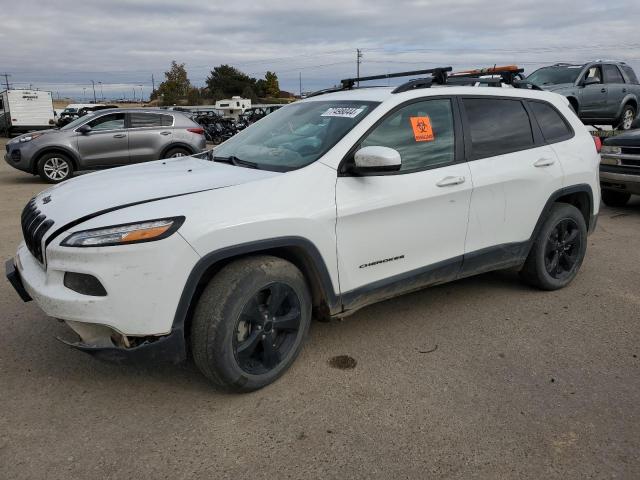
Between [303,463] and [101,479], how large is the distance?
0.89m

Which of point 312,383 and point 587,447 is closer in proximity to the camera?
point 587,447

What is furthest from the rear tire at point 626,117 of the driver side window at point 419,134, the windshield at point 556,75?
the driver side window at point 419,134

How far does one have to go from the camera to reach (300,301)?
3.09m

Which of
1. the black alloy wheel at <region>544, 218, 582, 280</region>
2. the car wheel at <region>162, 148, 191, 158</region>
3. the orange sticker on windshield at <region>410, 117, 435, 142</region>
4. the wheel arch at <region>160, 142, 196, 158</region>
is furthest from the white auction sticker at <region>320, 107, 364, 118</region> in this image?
the wheel arch at <region>160, 142, 196, 158</region>

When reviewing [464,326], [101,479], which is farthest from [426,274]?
[101,479]

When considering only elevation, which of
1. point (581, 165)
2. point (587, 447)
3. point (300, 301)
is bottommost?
point (587, 447)

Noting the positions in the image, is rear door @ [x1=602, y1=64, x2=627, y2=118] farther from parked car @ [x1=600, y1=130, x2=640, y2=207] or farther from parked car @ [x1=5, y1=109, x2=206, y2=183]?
parked car @ [x1=5, y1=109, x2=206, y2=183]

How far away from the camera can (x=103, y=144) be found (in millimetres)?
11352

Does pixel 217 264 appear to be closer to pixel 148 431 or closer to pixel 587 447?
pixel 148 431

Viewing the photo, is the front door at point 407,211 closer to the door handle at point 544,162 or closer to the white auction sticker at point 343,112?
the white auction sticker at point 343,112

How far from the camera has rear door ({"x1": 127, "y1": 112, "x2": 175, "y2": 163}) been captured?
1150cm

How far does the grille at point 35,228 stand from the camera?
2.86 metres

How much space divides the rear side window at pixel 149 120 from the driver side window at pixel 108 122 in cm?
24

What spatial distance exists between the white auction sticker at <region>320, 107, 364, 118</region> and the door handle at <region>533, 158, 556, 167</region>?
5.21 ft
